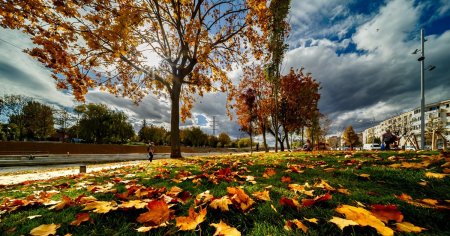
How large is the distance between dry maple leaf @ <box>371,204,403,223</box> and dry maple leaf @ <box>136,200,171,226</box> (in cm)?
149

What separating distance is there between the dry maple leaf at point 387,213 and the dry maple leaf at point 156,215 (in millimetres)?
1488

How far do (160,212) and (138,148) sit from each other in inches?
1778

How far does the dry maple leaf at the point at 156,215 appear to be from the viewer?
1516 millimetres

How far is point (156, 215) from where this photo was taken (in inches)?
61.4

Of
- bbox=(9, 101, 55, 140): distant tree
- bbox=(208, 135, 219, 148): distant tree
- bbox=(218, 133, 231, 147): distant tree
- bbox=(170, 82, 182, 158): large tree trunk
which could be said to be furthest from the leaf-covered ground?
bbox=(218, 133, 231, 147): distant tree

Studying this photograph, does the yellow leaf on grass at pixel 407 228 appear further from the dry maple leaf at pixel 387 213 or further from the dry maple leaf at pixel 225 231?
the dry maple leaf at pixel 225 231

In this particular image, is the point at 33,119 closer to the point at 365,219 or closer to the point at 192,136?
the point at 192,136

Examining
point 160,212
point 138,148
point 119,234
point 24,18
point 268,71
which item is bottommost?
point 138,148

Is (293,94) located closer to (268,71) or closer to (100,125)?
(268,71)

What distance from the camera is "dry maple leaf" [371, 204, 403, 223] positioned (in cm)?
134

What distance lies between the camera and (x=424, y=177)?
267cm

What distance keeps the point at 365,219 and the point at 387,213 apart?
0.85 ft

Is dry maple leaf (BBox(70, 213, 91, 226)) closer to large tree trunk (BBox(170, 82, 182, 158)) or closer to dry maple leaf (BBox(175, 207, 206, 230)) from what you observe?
dry maple leaf (BBox(175, 207, 206, 230))

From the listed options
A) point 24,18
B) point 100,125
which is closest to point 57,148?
point 100,125
